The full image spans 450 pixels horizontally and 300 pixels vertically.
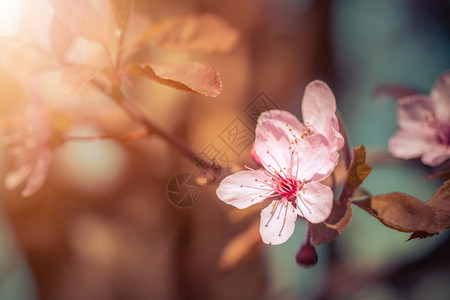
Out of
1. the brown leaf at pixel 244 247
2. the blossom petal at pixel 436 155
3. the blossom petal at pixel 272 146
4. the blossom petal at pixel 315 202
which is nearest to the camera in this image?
the blossom petal at pixel 315 202

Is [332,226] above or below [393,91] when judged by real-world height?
below

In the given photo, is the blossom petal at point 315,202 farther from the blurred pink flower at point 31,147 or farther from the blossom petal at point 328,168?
the blurred pink flower at point 31,147

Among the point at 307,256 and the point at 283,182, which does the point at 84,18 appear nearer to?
the point at 283,182

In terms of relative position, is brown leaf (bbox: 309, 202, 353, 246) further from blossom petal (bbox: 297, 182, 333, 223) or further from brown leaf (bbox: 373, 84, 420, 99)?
brown leaf (bbox: 373, 84, 420, 99)

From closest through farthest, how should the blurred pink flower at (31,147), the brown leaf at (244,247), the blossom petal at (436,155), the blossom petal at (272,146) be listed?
the blossom petal at (272,146) < the blossom petal at (436,155) < the blurred pink flower at (31,147) < the brown leaf at (244,247)

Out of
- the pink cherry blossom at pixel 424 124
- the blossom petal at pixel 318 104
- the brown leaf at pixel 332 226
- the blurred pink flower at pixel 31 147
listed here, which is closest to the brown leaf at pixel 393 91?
the pink cherry blossom at pixel 424 124

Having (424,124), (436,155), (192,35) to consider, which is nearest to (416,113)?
(424,124)
